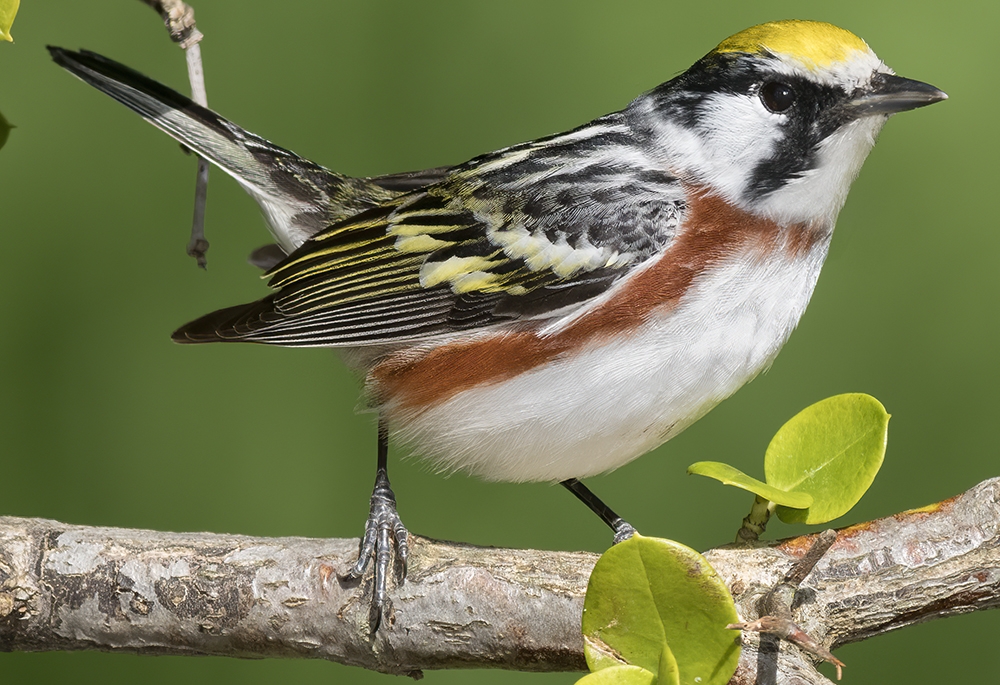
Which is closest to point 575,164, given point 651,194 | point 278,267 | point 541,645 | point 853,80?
point 651,194

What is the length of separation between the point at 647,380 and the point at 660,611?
19.4 inches

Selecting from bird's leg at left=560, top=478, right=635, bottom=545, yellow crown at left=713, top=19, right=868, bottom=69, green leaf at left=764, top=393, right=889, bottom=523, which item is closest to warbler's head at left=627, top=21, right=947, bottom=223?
yellow crown at left=713, top=19, right=868, bottom=69

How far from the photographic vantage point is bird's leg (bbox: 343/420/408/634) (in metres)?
1.17

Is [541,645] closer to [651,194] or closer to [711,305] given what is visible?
[711,305]

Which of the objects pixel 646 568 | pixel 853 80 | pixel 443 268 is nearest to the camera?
pixel 646 568

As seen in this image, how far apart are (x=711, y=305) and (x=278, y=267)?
0.73 metres

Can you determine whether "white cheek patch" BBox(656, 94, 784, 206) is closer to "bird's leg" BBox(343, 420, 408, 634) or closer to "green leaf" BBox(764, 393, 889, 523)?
"green leaf" BBox(764, 393, 889, 523)

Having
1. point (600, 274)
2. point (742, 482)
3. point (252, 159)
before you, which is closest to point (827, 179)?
point (600, 274)

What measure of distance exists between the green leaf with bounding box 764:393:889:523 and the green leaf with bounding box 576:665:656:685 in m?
0.32

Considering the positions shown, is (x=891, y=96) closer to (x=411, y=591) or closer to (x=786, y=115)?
(x=786, y=115)

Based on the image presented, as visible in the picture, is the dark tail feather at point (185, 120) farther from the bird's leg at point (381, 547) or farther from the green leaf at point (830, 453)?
the green leaf at point (830, 453)

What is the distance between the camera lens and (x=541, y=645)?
3.65ft

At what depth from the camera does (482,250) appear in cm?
137

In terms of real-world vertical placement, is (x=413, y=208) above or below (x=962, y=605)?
above
